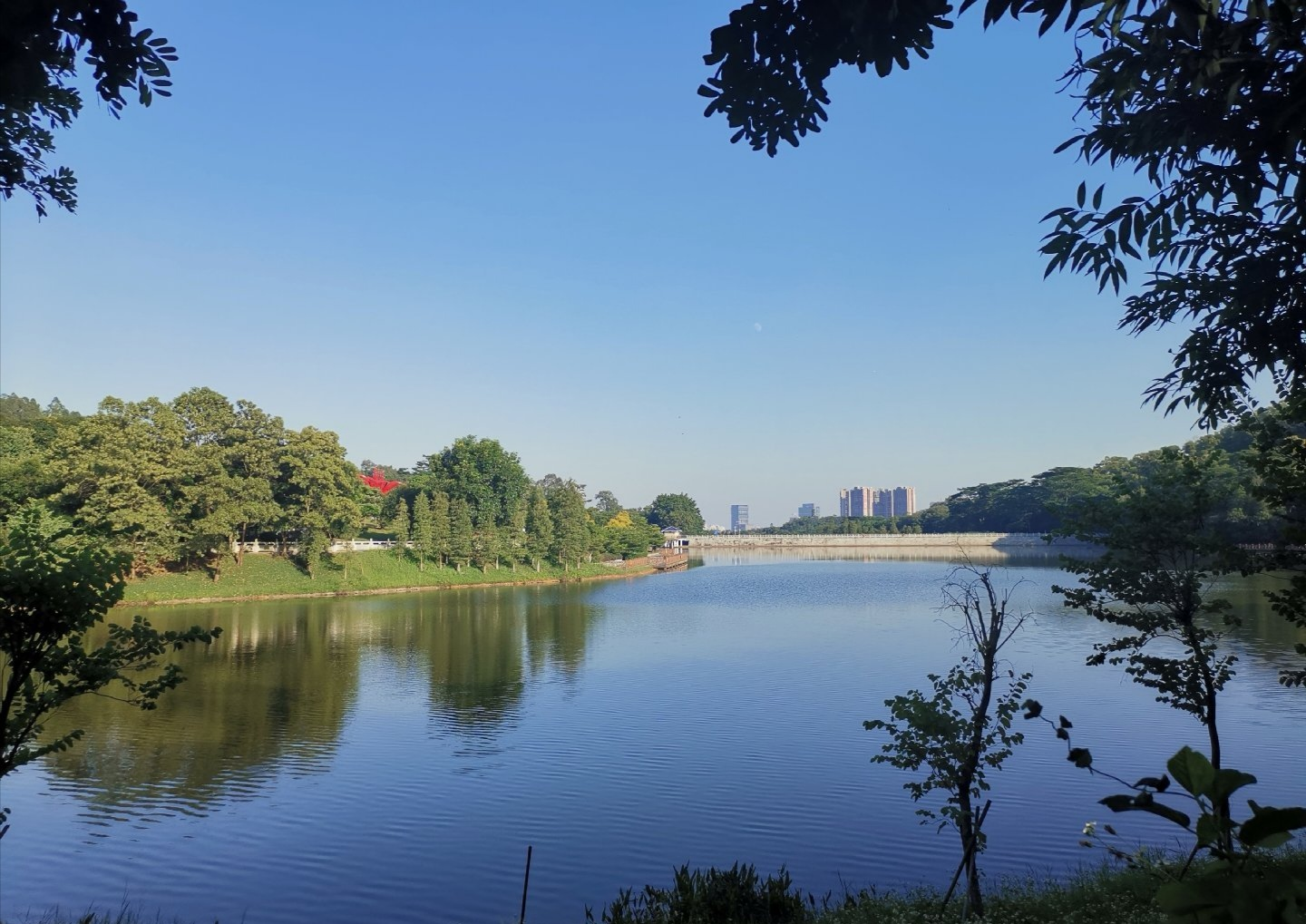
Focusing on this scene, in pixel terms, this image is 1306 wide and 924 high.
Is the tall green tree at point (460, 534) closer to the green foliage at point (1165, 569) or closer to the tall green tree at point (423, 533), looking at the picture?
the tall green tree at point (423, 533)

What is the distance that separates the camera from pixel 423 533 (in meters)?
60.2

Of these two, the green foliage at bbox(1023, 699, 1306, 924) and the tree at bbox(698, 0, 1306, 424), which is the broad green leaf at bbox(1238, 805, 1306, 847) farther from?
the tree at bbox(698, 0, 1306, 424)

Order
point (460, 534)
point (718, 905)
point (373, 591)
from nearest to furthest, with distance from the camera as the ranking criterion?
point (718, 905) → point (373, 591) → point (460, 534)

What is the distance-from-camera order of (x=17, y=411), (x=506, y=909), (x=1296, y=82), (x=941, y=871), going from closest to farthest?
(x=1296, y=82) < (x=506, y=909) < (x=941, y=871) < (x=17, y=411)

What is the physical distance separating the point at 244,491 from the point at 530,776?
39.9 metres

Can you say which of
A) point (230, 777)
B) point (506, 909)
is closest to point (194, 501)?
point (230, 777)

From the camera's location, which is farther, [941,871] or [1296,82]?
[941,871]

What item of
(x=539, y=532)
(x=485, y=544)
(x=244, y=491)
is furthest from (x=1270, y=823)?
(x=539, y=532)

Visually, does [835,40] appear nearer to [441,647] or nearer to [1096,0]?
[1096,0]

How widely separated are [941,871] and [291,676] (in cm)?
2182

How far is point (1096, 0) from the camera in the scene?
3.44 meters

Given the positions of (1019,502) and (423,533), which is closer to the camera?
(423,533)

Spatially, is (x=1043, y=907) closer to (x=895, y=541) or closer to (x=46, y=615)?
(x=46, y=615)

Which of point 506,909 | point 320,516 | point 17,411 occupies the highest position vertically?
point 17,411
